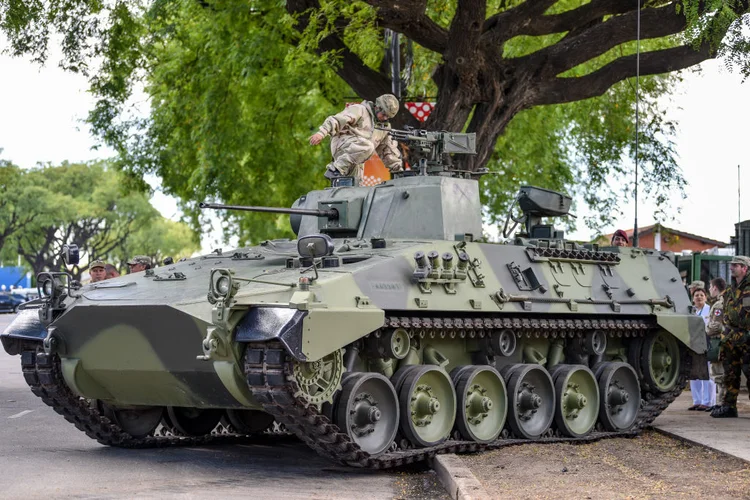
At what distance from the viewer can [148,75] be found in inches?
1153

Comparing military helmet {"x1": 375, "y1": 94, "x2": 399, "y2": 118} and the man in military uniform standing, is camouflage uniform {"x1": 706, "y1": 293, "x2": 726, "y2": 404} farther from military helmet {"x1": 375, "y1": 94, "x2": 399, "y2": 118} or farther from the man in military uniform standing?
military helmet {"x1": 375, "y1": 94, "x2": 399, "y2": 118}

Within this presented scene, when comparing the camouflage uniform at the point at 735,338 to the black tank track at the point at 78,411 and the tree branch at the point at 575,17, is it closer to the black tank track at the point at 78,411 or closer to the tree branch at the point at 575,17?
the tree branch at the point at 575,17

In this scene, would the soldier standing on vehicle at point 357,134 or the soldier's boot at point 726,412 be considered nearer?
the soldier standing on vehicle at point 357,134

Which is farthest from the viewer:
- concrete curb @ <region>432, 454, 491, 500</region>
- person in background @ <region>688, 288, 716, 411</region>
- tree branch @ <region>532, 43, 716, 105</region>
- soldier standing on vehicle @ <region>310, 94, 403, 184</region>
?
tree branch @ <region>532, 43, 716, 105</region>

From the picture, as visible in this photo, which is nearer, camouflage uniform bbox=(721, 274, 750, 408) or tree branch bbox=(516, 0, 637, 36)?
camouflage uniform bbox=(721, 274, 750, 408)

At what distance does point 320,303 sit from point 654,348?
7.07m

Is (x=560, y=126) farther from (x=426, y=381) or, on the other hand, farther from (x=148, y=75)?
(x=426, y=381)

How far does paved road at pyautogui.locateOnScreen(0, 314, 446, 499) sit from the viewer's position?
10.6 meters

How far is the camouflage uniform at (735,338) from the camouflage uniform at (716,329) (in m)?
1.04

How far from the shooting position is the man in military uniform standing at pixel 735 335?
16.3 m

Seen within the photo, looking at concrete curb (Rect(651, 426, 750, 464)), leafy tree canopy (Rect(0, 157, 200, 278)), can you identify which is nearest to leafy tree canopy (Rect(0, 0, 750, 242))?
concrete curb (Rect(651, 426, 750, 464))

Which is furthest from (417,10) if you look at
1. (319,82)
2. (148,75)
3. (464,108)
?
(148,75)

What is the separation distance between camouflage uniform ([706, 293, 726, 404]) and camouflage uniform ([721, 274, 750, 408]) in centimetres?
104

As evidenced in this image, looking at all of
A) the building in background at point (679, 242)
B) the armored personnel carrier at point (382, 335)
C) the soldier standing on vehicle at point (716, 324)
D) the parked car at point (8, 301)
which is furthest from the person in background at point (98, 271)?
the parked car at point (8, 301)
